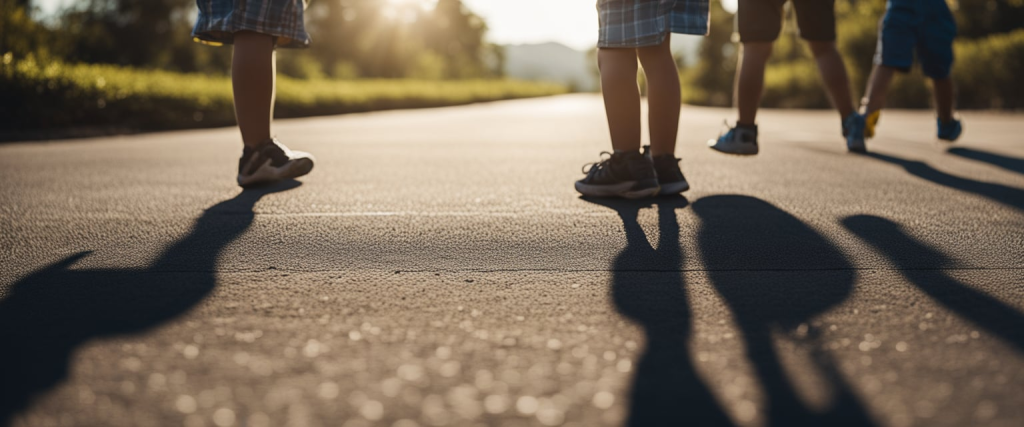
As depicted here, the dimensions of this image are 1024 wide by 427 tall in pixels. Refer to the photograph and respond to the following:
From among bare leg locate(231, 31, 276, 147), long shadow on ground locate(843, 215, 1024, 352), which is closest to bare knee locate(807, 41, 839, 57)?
long shadow on ground locate(843, 215, 1024, 352)

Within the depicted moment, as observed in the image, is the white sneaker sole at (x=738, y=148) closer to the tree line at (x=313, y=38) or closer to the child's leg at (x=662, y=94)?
the child's leg at (x=662, y=94)

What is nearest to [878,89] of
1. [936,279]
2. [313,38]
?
[936,279]

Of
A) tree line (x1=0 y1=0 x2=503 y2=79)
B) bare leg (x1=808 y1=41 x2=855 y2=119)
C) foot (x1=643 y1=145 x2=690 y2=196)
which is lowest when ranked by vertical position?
foot (x1=643 y1=145 x2=690 y2=196)

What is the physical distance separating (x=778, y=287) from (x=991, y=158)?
4.14 meters

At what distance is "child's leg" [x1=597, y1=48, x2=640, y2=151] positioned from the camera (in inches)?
138

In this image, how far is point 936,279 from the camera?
2.12m

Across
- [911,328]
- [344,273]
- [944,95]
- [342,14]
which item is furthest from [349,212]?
[342,14]

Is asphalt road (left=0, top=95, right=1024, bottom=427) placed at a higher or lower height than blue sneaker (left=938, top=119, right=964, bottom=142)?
lower

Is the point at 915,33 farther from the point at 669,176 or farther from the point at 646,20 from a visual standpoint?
the point at 646,20

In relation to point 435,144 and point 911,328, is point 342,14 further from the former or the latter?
point 911,328

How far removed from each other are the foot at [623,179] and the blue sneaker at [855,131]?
2.55 m

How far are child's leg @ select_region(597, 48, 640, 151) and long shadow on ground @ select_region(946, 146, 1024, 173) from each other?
2.54 meters

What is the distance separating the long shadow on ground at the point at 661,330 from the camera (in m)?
1.23

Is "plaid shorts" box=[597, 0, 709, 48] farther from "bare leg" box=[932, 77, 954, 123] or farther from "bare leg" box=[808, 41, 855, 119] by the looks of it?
"bare leg" box=[932, 77, 954, 123]
